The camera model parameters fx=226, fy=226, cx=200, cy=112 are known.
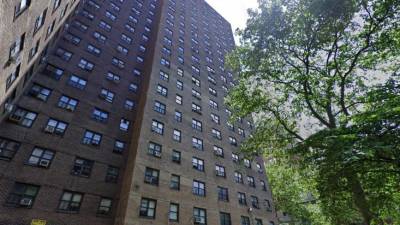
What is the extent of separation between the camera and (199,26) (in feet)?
145

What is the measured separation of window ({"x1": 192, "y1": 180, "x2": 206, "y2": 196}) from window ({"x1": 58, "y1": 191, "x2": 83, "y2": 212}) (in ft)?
31.5

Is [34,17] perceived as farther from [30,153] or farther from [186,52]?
[186,52]

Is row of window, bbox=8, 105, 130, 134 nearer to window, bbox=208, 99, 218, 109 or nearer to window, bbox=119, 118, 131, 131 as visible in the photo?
window, bbox=119, 118, 131, 131

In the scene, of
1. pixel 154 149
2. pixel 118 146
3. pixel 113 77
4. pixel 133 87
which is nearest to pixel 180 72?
pixel 133 87

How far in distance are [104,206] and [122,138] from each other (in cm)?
660

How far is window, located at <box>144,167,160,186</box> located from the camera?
1912 centimetres

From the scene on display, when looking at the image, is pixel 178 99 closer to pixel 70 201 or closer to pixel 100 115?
pixel 100 115

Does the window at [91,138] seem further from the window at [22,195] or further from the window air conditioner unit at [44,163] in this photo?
the window at [22,195]

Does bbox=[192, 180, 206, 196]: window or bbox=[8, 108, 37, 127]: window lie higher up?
bbox=[8, 108, 37, 127]: window

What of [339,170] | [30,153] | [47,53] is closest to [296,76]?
[339,170]

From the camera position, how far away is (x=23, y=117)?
17.7 m

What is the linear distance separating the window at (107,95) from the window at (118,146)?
4.78 metres

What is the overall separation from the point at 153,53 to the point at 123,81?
19.6 feet

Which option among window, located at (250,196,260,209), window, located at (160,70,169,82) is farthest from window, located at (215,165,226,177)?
window, located at (160,70,169,82)
